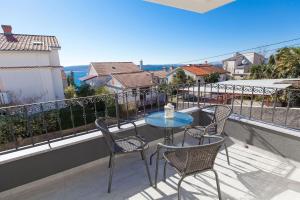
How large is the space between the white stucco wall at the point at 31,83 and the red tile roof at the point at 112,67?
8283mm

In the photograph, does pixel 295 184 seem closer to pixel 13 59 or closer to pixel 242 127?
pixel 242 127

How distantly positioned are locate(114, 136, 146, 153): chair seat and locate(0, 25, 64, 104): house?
12077mm

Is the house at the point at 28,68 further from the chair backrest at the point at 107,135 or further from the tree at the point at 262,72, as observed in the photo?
the tree at the point at 262,72

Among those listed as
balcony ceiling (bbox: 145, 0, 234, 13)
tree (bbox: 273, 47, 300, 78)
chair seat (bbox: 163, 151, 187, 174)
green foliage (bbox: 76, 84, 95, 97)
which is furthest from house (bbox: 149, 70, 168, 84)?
chair seat (bbox: 163, 151, 187, 174)

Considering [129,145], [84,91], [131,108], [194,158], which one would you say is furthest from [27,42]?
[194,158]

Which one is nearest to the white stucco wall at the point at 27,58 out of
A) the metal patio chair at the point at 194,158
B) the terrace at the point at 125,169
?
the terrace at the point at 125,169

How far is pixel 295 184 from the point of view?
2.03m

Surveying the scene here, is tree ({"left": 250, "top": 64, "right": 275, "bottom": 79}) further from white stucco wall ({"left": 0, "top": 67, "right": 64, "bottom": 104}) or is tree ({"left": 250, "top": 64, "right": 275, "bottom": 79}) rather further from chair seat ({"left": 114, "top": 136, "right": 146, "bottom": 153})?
chair seat ({"left": 114, "top": 136, "right": 146, "bottom": 153})

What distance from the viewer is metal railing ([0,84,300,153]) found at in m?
2.53

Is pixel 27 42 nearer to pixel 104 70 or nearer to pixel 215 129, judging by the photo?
pixel 104 70

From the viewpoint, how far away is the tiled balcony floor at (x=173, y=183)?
1940 millimetres

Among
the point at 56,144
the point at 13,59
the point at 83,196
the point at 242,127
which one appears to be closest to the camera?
the point at 83,196

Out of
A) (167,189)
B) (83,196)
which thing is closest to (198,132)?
(167,189)

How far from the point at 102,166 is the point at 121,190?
2.14 ft
